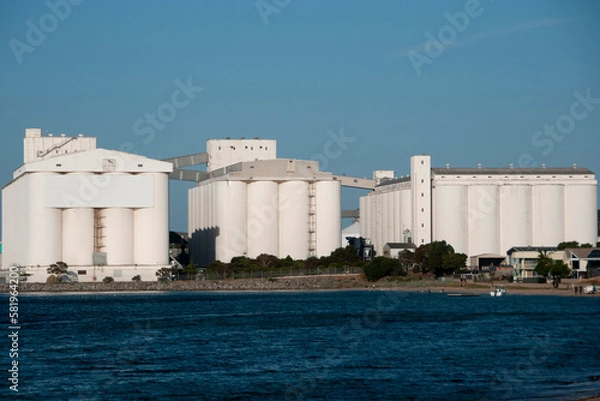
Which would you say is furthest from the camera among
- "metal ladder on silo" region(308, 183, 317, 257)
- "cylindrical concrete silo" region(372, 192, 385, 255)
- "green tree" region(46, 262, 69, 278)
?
"cylindrical concrete silo" region(372, 192, 385, 255)

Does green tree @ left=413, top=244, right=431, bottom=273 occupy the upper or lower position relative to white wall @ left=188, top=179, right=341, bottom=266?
lower

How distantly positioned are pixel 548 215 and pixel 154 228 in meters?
42.9

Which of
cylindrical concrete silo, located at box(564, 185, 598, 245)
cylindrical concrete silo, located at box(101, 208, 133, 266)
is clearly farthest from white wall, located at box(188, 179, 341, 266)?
cylindrical concrete silo, located at box(564, 185, 598, 245)

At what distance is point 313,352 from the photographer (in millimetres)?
42562

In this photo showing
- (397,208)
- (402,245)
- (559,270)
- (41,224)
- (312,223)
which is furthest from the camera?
(397,208)

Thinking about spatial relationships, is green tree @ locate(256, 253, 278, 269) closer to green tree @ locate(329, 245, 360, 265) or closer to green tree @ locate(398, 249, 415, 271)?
green tree @ locate(329, 245, 360, 265)

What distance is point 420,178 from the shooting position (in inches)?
4688

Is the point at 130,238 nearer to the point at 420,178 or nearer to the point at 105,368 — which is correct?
the point at 420,178

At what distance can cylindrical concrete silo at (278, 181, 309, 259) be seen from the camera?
393 ft

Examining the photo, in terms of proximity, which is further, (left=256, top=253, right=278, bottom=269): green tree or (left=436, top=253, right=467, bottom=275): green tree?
(left=256, top=253, right=278, bottom=269): green tree

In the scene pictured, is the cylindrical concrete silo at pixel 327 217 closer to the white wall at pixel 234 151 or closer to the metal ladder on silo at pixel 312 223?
the metal ladder on silo at pixel 312 223

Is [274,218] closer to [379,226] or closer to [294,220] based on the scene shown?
[294,220]

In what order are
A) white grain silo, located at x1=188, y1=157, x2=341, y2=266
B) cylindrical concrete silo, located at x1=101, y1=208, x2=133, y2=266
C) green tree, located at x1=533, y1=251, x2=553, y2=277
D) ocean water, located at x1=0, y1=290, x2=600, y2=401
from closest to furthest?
1. ocean water, located at x1=0, y1=290, x2=600, y2=401
2. green tree, located at x1=533, y1=251, x2=553, y2=277
3. cylindrical concrete silo, located at x1=101, y1=208, x2=133, y2=266
4. white grain silo, located at x1=188, y1=157, x2=341, y2=266

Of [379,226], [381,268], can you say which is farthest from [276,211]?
[381,268]
